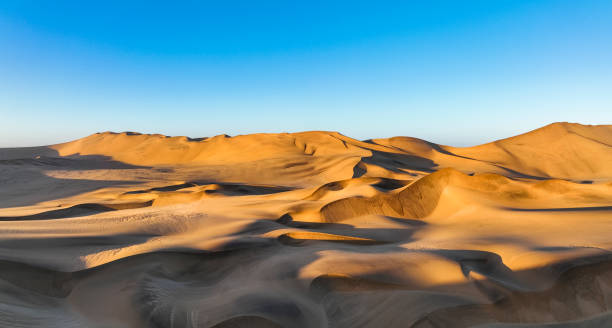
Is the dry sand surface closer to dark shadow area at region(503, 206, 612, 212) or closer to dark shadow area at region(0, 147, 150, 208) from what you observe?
dark shadow area at region(503, 206, 612, 212)

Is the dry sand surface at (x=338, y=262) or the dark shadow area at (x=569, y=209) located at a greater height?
the dark shadow area at (x=569, y=209)

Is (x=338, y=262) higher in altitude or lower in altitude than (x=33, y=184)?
higher

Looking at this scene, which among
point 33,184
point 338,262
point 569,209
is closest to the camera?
point 338,262

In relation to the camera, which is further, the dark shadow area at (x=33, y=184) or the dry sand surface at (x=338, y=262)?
the dark shadow area at (x=33, y=184)

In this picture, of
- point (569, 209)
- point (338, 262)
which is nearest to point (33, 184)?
point (338, 262)

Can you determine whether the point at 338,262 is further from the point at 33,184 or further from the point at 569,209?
the point at 33,184

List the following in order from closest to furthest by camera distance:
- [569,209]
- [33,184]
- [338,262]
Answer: [338,262] < [569,209] < [33,184]

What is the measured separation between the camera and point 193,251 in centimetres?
295

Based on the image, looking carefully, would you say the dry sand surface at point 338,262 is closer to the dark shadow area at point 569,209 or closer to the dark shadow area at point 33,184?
the dark shadow area at point 569,209

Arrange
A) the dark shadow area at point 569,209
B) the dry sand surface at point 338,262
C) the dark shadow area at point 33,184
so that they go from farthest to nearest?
the dark shadow area at point 33,184 < the dark shadow area at point 569,209 < the dry sand surface at point 338,262

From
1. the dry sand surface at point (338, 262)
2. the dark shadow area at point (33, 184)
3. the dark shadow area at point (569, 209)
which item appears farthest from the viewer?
the dark shadow area at point (33, 184)

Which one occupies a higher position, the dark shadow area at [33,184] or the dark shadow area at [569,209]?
the dark shadow area at [569,209]

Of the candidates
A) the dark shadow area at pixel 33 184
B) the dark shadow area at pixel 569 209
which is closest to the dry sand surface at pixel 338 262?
the dark shadow area at pixel 569 209

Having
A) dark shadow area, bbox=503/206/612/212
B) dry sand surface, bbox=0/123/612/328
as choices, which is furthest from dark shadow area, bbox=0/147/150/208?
dark shadow area, bbox=503/206/612/212
